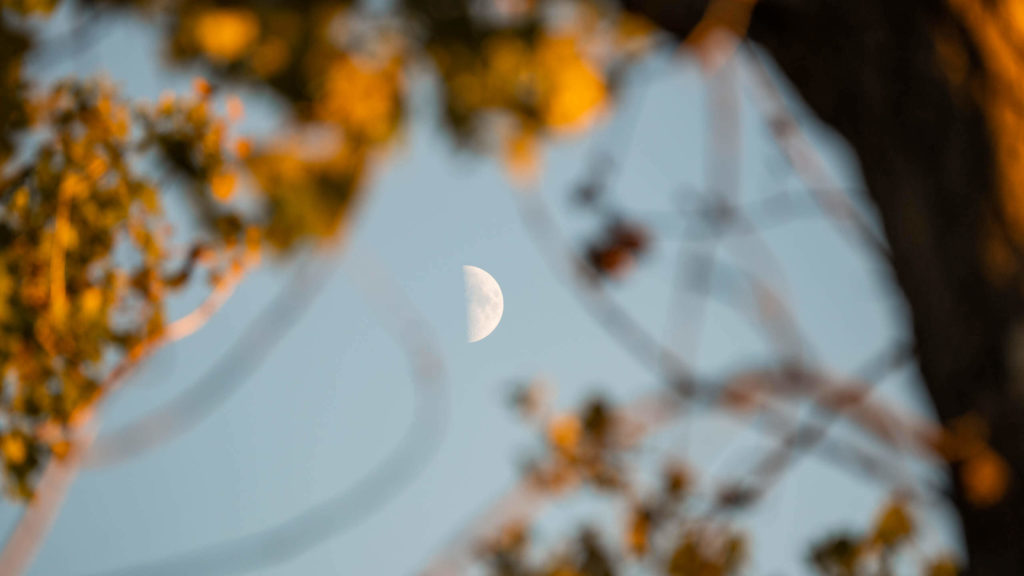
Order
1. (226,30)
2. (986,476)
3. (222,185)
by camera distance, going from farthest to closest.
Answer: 1. (222,185)
2. (986,476)
3. (226,30)

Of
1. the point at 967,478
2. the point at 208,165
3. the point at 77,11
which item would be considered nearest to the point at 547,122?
the point at 967,478

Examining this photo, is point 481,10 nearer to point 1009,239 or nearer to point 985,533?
point 1009,239

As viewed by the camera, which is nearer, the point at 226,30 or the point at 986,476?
the point at 226,30

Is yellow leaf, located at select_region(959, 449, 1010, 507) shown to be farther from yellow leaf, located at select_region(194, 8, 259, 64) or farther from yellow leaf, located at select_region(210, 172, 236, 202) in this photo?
yellow leaf, located at select_region(210, 172, 236, 202)

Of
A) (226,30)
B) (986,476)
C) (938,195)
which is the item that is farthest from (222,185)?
(986,476)

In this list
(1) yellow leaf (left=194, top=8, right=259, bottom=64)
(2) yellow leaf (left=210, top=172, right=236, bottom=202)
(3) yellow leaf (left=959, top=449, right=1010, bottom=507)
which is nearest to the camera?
(1) yellow leaf (left=194, top=8, right=259, bottom=64)

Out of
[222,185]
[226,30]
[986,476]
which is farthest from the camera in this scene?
[222,185]

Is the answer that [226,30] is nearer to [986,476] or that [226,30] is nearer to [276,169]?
[276,169]

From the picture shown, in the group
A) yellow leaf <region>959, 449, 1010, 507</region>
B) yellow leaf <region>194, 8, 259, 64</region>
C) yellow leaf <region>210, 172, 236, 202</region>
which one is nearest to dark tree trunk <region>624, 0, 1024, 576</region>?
yellow leaf <region>959, 449, 1010, 507</region>

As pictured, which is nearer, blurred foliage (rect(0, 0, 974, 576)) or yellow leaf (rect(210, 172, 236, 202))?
blurred foliage (rect(0, 0, 974, 576))

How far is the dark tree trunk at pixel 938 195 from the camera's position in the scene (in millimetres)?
1215

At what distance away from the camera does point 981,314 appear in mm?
1236

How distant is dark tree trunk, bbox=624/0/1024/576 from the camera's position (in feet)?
3.99

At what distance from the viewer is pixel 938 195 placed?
129cm
